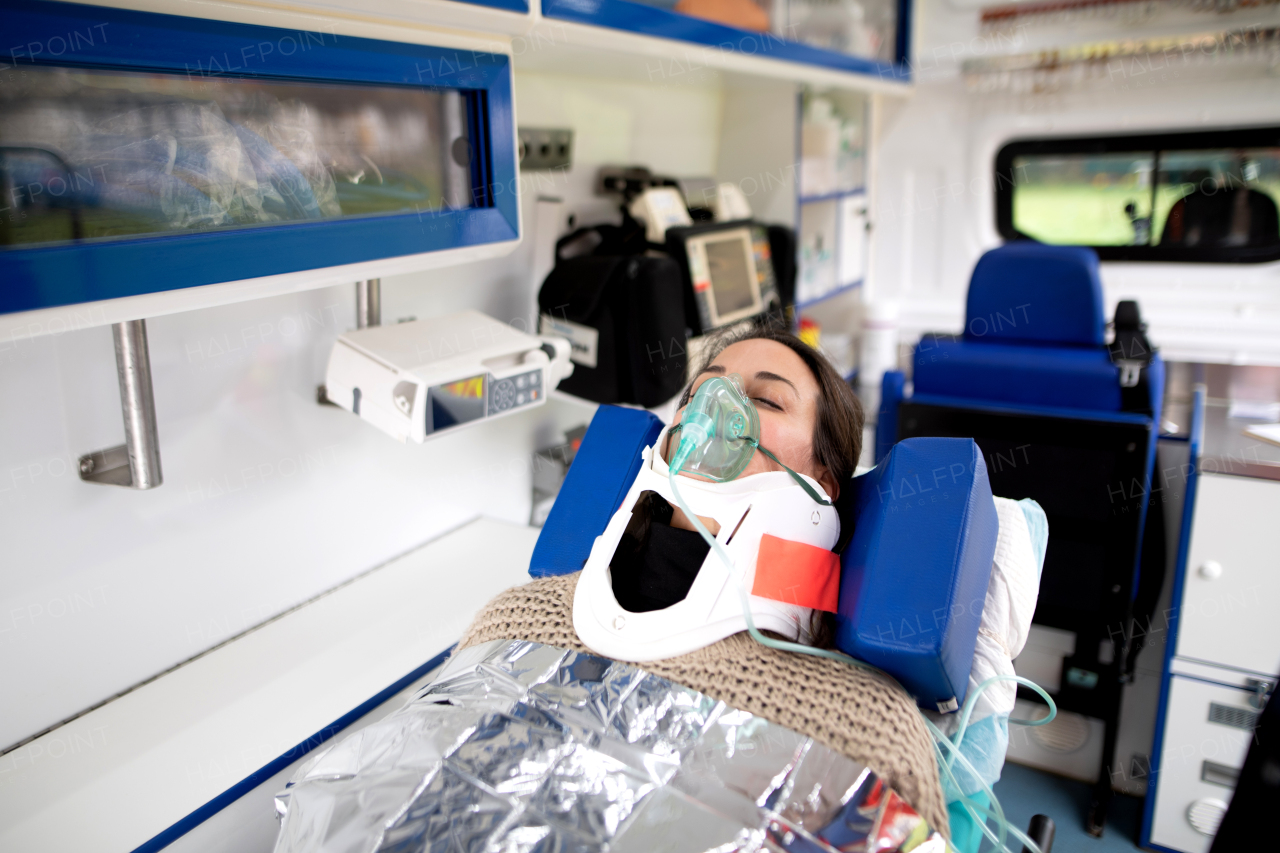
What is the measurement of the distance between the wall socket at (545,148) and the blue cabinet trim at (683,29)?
0.32 meters

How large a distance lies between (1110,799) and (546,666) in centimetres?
204

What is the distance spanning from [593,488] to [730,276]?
45.0 inches

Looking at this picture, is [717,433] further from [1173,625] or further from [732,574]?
[1173,625]

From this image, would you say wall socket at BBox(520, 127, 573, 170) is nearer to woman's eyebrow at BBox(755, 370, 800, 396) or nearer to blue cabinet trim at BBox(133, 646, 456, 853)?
woman's eyebrow at BBox(755, 370, 800, 396)

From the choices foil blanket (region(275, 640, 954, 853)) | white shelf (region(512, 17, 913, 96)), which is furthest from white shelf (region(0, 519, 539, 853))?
white shelf (region(512, 17, 913, 96))

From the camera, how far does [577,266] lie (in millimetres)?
2123

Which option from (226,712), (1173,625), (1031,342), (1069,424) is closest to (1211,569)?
(1173,625)

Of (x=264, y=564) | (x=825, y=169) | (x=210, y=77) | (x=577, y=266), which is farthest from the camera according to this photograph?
(x=825, y=169)

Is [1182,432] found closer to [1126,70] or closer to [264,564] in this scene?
[1126,70]

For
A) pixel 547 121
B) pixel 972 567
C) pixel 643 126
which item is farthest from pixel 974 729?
pixel 643 126

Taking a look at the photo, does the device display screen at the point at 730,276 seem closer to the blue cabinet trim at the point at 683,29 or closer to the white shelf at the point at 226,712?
the blue cabinet trim at the point at 683,29

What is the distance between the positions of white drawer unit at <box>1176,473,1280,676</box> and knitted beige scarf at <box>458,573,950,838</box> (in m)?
1.38

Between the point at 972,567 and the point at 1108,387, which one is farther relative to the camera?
the point at 1108,387

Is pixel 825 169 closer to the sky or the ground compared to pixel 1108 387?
closer to the sky
